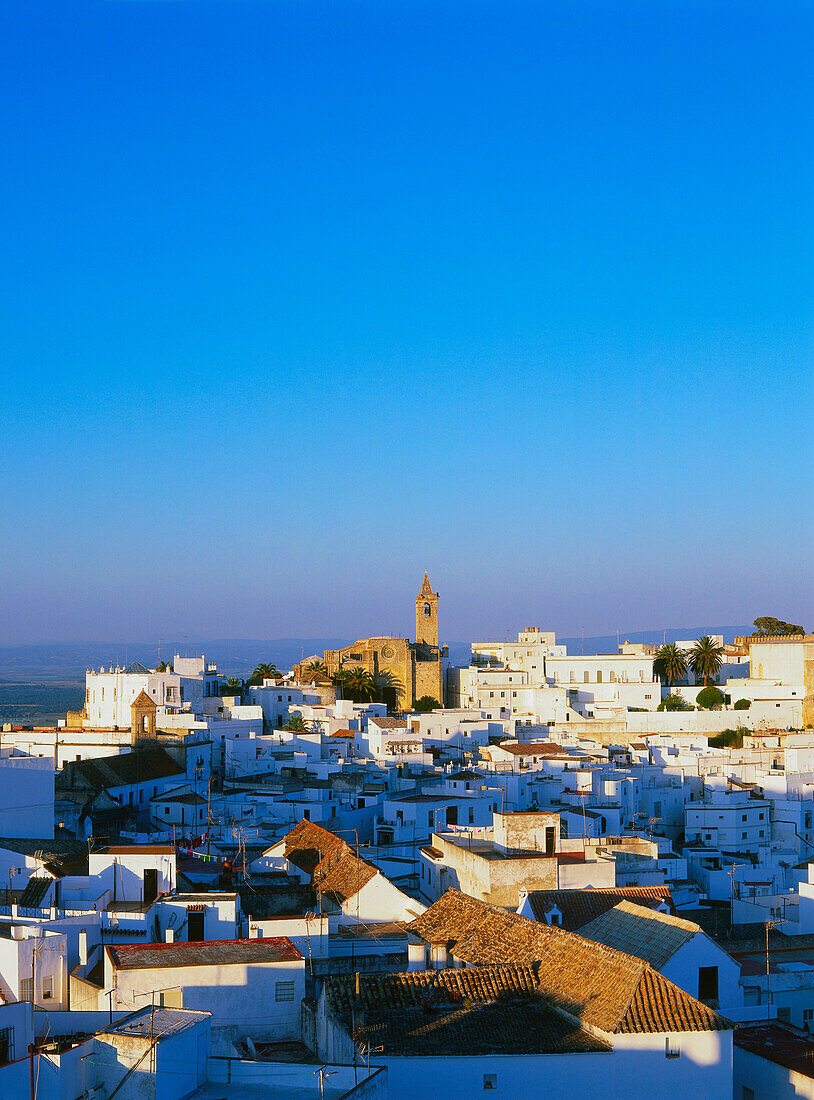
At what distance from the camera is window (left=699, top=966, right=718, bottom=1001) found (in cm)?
1639

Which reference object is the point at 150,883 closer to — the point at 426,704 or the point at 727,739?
the point at 727,739

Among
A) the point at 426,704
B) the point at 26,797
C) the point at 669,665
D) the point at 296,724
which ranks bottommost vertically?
the point at 26,797

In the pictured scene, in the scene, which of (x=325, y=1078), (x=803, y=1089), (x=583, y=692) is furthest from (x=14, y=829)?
(x=583, y=692)

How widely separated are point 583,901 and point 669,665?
157 feet

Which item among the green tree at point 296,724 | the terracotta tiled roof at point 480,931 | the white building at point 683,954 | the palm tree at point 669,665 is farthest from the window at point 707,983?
the palm tree at point 669,665

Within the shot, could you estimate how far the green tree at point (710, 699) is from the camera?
59406mm

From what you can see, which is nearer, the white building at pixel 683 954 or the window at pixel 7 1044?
the window at pixel 7 1044

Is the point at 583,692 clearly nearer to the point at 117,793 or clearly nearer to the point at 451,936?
the point at 117,793

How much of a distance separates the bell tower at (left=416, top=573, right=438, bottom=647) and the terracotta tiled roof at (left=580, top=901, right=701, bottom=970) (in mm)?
53044

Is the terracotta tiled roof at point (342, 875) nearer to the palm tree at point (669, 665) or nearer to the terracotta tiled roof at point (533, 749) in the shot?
the terracotta tiled roof at point (533, 749)

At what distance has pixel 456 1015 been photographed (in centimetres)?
1409

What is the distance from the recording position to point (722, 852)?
3350 centimetres

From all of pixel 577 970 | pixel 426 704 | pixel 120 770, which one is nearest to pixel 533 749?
pixel 426 704

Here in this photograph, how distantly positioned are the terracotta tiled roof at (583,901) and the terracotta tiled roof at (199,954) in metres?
5.18
